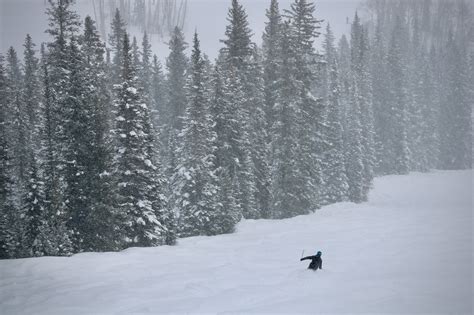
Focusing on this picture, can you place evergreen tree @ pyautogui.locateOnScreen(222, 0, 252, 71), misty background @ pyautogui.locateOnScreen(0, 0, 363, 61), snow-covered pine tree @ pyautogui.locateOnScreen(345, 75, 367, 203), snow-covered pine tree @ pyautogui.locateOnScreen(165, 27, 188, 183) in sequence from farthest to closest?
misty background @ pyautogui.locateOnScreen(0, 0, 363, 61), snow-covered pine tree @ pyautogui.locateOnScreen(165, 27, 188, 183), snow-covered pine tree @ pyautogui.locateOnScreen(345, 75, 367, 203), evergreen tree @ pyautogui.locateOnScreen(222, 0, 252, 71)

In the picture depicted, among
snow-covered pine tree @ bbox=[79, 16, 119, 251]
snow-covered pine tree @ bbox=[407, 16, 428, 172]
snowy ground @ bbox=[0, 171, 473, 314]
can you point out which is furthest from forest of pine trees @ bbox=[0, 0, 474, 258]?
snow-covered pine tree @ bbox=[407, 16, 428, 172]

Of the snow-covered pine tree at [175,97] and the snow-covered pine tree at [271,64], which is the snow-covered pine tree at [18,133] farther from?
the snow-covered pine tree at [271,64]

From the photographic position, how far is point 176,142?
1510 inches

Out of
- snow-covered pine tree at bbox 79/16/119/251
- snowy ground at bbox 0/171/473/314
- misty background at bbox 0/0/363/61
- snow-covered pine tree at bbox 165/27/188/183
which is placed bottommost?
snowy ground at bbox 0/171/473/314

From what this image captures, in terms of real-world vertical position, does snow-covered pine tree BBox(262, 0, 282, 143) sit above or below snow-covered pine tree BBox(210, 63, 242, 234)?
above

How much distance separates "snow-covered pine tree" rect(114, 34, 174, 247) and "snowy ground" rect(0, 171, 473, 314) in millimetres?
2068

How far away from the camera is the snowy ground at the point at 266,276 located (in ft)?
31.8

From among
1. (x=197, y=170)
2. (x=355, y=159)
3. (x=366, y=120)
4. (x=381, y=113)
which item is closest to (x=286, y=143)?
(x=197, y=170)

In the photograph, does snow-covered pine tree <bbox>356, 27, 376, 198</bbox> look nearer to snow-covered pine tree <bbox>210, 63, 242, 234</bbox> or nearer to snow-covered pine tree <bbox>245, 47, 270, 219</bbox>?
snow-covered pine tree <bbox>245, 47, 270, 219</bbox>

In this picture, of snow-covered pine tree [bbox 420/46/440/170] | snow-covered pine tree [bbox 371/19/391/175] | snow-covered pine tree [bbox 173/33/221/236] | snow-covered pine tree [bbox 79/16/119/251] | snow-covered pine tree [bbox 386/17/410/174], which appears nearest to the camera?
snow-covered pine tree [bbox 79/16/119/251]

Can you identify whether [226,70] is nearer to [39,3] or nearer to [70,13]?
[70,13]

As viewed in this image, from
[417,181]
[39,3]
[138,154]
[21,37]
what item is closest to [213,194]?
[138,154]

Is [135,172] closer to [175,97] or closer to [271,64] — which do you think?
[271,64]

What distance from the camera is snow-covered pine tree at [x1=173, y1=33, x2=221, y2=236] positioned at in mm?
23828
